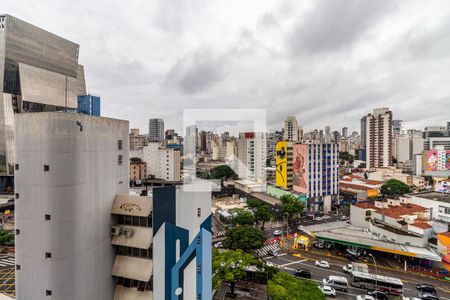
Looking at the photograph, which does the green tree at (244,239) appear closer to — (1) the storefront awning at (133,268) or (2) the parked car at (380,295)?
(2) the parked car at (380,295)

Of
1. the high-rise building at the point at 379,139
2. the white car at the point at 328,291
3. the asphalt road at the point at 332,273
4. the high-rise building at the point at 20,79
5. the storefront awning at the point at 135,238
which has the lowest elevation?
the asphalt road at the point at 332,273

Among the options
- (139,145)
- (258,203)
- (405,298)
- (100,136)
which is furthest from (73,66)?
(405,298)

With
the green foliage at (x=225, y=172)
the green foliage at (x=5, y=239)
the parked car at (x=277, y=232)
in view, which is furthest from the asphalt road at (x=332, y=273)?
the green foliage at (x=225, y=172)

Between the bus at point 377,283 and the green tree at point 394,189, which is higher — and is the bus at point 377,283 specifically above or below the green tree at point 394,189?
below

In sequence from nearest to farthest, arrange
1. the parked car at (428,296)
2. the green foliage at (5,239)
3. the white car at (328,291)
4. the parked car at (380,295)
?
the parked car at (428,296) < the parked car at (380,295) < the white car at (328,291) < the green foliage at (5,239)

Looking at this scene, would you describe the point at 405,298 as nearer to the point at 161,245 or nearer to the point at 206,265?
the point at 206,265

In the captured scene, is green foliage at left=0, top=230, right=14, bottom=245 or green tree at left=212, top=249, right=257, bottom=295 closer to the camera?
green tree at left=212, top=249, right=257, bottom=295

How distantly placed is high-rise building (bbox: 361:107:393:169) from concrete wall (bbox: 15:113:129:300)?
65.2 m

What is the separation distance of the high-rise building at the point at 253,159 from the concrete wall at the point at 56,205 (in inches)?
728

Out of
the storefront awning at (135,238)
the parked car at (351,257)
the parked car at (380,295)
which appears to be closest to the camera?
the storefront awning at (135,238)

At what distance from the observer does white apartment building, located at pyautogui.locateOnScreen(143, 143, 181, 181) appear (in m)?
47.8

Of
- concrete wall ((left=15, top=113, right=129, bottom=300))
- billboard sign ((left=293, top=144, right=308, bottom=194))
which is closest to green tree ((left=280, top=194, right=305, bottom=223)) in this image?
billboard sign ((left=293, top=144, right=308, bottom=194))

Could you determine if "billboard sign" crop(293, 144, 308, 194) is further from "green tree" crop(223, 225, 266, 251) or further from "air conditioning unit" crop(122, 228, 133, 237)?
"air conditioning unit" crop(122, 228, 133, 237)

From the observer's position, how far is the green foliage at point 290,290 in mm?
9961
